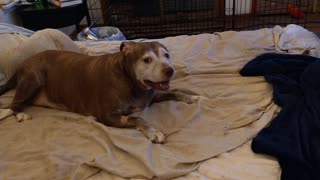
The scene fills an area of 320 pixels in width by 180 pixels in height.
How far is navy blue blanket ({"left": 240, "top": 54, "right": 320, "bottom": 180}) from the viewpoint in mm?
1178

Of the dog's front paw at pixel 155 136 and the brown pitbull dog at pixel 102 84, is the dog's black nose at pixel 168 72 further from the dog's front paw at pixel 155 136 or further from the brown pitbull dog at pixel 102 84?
the dog's front paw at pixel 155 136

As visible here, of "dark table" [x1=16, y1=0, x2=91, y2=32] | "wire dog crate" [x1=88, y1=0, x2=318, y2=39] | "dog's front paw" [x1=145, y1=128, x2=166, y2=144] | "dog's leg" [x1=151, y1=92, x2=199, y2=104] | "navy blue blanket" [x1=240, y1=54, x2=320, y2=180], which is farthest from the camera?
"wire dog crate" [x1=88, y1=0, x2=318, y2=39]

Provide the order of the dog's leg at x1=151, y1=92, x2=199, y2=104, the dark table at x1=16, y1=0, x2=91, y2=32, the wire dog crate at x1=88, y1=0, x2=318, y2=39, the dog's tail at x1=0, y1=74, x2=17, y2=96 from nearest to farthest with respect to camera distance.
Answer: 1. the dog's leg at x1=151, y1=92, x2=199, y2=104
2. the dog's tail at x1=0, y1=74, x2=17, y2=96
3. the dark table at x1=16, y1=0, x2=91, y2=32
4. the wire dog crate at x1=88, y1=0, x2=318, y2=39

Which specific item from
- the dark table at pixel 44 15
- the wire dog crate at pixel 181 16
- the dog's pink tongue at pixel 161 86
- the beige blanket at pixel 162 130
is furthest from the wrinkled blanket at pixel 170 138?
the wire dog crate at pixel 181 16

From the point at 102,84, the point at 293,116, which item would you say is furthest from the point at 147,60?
the point at 293,116

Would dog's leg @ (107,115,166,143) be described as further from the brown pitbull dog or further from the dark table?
the dark table

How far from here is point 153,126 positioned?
152 cm

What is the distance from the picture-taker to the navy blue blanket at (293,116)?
118cm

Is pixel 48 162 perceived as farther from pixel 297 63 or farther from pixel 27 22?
pixel 27 22

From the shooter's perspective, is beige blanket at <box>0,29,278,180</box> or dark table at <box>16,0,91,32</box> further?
dark table at <box>16,0,91,32</box>

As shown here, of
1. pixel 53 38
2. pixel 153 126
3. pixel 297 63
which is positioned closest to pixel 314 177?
pixel 153 126

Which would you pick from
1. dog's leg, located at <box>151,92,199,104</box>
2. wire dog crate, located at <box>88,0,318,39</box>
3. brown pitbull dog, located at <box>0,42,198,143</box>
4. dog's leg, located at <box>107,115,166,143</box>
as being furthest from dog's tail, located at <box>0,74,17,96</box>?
wire dog crate, located at <box>88,0,318,39</box>

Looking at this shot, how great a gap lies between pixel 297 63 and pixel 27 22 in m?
2.36

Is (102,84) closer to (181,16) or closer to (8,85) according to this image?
(8,85)
